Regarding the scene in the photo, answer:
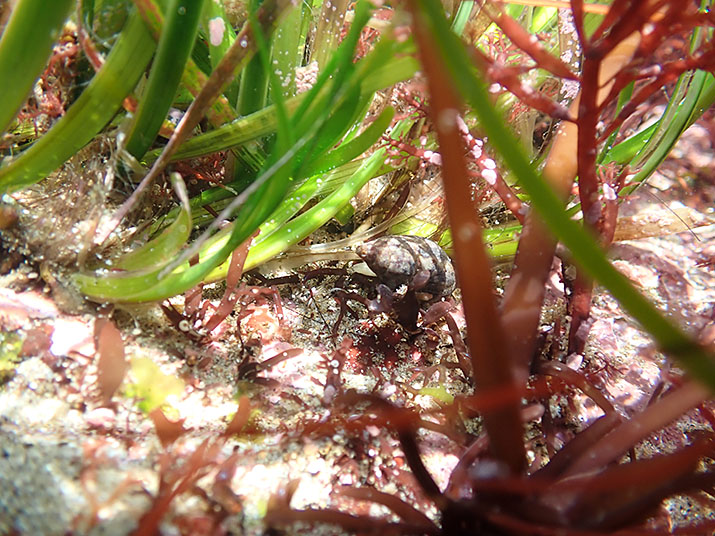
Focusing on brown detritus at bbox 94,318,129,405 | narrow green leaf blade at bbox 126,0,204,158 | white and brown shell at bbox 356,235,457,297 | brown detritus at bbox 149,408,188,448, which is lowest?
brown detritus at bbox 149,408,188,448

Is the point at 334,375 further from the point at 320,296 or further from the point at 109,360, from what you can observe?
the point at 109,360

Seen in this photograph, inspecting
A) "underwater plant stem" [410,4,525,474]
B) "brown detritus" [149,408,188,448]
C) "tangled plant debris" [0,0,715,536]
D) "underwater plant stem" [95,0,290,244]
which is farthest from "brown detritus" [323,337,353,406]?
"underwater plant stem" [95,0,290,244]

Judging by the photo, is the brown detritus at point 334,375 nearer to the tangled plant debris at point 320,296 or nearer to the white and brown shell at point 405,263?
the tangled plant debris at point 320,296

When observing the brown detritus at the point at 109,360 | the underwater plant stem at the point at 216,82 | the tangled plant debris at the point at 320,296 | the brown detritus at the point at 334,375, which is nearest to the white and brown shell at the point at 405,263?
the tangled plant debris at the point at 320,296

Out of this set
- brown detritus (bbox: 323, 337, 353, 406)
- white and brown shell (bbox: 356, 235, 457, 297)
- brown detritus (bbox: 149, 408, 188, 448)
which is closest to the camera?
brown detritus (bbox: 149, 408, 188, 448)

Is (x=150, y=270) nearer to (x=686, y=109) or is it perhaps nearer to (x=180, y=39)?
(x=180, y=39)

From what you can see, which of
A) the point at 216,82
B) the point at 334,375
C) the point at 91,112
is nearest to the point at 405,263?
the point at 334,375

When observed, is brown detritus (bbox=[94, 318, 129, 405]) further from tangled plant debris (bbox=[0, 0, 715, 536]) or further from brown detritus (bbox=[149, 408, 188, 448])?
brown detritus (bbox=[149, 408, 188, 448])
